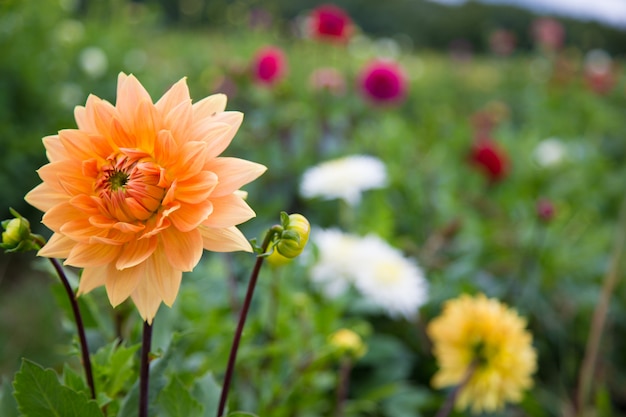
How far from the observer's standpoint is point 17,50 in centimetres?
209

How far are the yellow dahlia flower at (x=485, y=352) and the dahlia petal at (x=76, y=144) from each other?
2.10 feet

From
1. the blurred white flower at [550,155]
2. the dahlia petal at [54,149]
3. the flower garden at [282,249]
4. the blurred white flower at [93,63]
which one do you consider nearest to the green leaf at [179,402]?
the flower garden at [282,249]

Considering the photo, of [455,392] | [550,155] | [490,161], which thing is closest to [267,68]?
[490,161]

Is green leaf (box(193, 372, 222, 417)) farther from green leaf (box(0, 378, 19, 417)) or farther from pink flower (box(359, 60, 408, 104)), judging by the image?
pink flower (box(359, 60, 408, 104))

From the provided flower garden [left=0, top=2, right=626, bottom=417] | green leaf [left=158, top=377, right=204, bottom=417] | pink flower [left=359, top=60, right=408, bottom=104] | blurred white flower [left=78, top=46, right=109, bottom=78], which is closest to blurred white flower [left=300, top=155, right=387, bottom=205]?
flower garden [left=0, top=2, right=626, bottom=417]

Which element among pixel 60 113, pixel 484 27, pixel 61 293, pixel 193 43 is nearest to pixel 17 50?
pixel 60 113

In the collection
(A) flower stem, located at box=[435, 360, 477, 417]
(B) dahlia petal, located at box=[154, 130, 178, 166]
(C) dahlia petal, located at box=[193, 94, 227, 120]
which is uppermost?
(C) dahlia petal, located at box=[193, 94, 227, 120]

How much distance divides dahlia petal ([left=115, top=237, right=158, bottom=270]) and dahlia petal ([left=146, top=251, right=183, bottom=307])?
0.01 meters

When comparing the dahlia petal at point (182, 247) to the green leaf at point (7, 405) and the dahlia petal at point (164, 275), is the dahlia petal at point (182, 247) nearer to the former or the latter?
the dahlia petal at point (164, 275)

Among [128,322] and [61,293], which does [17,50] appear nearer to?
[128,322]

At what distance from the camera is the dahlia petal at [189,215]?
44cm

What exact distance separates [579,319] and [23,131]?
185 centimetres

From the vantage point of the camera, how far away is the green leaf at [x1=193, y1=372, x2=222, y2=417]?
605 millimetres

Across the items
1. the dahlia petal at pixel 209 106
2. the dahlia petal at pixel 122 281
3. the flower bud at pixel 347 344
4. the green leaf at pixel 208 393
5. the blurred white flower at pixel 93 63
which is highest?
the dahlia petal at pixel 209 106
